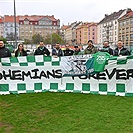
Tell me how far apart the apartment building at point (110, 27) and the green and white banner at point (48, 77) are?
303 feet

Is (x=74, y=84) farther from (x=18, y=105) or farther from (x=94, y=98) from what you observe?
(x=18, y=105)

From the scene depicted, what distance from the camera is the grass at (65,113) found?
13.7ft

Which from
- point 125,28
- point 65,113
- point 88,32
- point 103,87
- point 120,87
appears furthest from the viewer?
point 88,32

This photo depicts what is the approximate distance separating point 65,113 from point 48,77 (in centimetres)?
202

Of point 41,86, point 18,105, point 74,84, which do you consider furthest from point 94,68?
point 18,105

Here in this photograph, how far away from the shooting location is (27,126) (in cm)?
431

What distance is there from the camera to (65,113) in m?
4.97

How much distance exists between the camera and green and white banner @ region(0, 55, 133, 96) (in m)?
6.48

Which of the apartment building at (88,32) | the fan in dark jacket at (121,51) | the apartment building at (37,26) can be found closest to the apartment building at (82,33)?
the apartment building at (88,32)

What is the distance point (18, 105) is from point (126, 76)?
9.60 ft

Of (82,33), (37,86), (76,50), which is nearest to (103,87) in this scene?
(37,86)

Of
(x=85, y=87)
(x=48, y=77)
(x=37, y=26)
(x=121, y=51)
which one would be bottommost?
(x=85, y=87)

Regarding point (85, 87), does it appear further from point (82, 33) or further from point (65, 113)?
point (82, 33)

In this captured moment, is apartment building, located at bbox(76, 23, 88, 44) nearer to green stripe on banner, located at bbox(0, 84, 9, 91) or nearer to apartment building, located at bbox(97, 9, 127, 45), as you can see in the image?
apartment building, located at bbox(97, 9, 127, 45)
